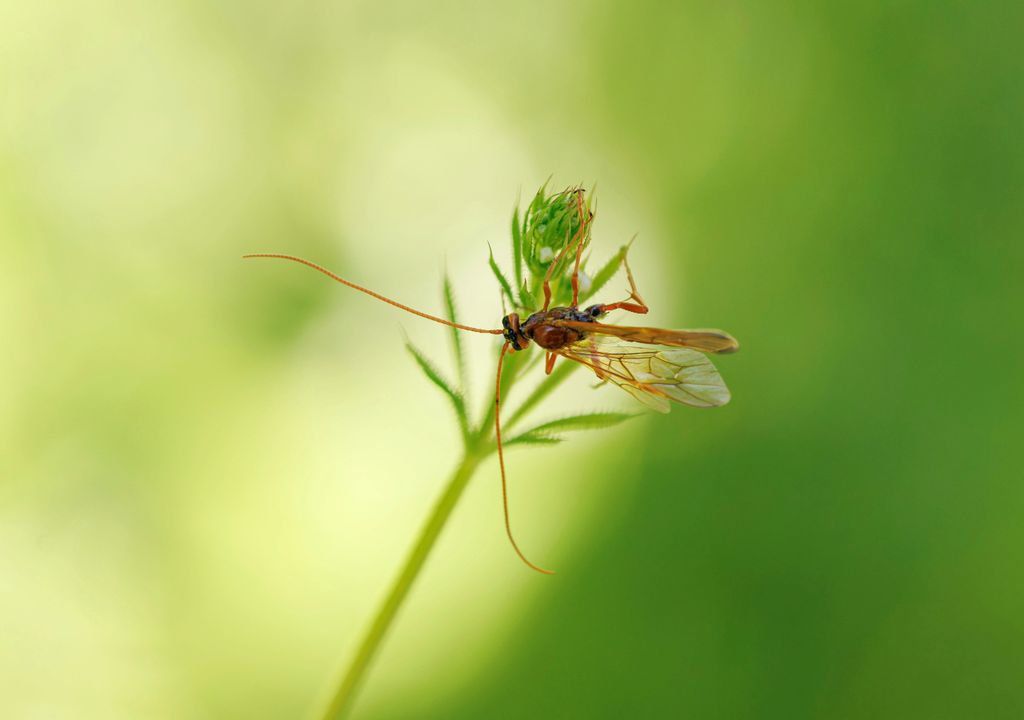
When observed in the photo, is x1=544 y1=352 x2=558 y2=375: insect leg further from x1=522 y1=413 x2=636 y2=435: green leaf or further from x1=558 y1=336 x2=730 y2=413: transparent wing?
x1=522 y1=413 x2=636 y2=435: green leaf

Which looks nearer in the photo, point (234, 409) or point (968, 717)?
point (968, 717)

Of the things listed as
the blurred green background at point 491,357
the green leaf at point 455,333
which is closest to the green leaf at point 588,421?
the green leaf at point 455,333

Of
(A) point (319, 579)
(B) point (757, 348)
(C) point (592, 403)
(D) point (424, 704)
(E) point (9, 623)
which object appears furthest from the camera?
(B) point (757, 348)

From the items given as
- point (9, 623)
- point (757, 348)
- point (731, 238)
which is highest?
point (731, 238)

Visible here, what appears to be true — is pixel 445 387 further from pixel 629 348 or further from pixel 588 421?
pixel 629 348

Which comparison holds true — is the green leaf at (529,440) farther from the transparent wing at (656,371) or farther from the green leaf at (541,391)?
the transparent wing at (656,371)

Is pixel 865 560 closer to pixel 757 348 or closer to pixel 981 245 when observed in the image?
pixel 757 348

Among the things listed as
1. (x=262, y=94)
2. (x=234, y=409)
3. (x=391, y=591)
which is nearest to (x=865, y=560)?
(x=234, y=409)
